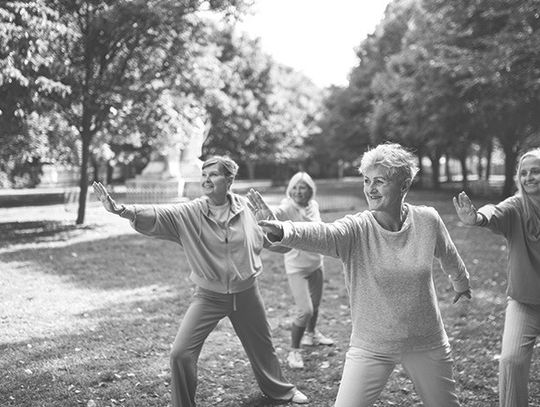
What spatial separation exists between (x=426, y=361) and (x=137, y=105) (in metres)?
11.8

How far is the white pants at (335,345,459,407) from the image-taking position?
2996 mm

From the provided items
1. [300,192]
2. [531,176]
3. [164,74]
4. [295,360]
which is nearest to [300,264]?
[300,192]

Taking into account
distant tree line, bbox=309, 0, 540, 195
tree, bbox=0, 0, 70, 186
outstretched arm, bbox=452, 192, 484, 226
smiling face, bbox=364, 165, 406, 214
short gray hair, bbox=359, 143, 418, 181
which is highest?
distant tree line, bbox=309, 0, 540, 195

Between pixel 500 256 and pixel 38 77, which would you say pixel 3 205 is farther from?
pixel 500 256

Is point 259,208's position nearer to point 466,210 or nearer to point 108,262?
point 466,210

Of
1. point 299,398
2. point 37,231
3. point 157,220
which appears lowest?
point 299,398

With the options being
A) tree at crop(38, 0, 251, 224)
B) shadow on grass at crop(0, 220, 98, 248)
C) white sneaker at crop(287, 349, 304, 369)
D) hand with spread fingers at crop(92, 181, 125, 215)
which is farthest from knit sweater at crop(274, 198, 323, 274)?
shadow on grass at crop(0, 220, 98, 248)

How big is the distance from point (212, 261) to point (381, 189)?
1.68 meters

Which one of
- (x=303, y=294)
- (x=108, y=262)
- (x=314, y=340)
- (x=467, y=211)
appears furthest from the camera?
(x=108, y=262)

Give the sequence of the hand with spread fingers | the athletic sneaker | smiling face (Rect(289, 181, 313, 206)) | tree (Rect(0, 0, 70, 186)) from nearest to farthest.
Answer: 1. the hand with spread fingers
2. smiling face (Rect(289, 181, 313, 206))
3. the athletic sneaker
4. tree (Rect(0, 0, 70, 186))

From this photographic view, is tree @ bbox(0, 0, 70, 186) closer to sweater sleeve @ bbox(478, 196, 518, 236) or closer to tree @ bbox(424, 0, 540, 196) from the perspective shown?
sweater sleeve @ bbox(478, 196, 518, 236)

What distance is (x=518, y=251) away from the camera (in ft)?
12.4

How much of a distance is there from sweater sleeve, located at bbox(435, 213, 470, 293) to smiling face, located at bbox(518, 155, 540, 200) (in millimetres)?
823

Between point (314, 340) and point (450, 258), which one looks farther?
point (314, 340)
